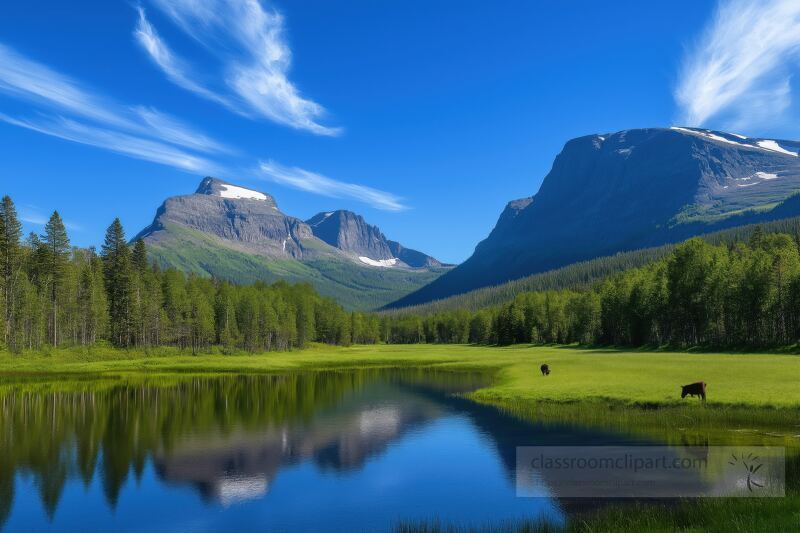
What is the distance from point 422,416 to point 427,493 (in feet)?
76.8

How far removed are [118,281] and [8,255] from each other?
2887 cm

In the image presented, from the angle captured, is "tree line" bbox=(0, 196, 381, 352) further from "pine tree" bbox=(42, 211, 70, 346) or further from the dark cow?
the dark cow

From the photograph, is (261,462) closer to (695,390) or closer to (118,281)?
(695,390)

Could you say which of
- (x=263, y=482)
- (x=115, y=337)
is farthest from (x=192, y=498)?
(x=115, y=337)

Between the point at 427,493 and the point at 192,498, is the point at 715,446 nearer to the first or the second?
the point at 427,493

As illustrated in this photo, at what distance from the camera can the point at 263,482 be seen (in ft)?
102

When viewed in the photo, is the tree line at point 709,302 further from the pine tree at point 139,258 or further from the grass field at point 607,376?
the pine tree at point 139,258

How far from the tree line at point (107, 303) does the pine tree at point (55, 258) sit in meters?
0.20

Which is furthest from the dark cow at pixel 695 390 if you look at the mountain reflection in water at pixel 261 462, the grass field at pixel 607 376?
the mountain reflection in water at pixel 261 462

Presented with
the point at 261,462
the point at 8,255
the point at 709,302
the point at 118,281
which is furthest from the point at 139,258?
the point at 709,302

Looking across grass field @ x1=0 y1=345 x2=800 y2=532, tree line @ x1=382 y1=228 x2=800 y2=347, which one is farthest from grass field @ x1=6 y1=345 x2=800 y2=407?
tree line @ x1=382 y1=228 x2=800 y2=347

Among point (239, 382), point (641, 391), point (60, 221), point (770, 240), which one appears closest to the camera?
point (641, 391)

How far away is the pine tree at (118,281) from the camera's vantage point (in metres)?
127

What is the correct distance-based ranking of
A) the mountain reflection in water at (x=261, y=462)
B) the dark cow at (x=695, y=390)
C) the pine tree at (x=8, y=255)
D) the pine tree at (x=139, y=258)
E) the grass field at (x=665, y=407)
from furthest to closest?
the pine tree at (x=139, y=258) < the pine tree at (x=8, y=255) < the dark cow at (x=695, y=390) < the mountain reflection in water at (x=261, y=462) < the grass field at (x=665, y=407)
